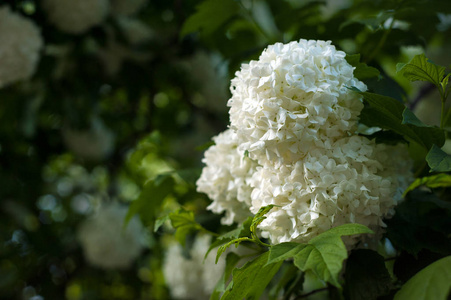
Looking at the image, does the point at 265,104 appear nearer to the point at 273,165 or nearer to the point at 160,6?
the point at 273,165

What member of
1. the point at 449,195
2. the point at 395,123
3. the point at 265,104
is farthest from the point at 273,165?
the point at 449,195

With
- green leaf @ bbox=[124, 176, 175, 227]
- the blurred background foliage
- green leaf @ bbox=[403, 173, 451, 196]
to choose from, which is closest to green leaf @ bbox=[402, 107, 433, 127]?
green leaf @ bbox=[403, 173, 451, 196]

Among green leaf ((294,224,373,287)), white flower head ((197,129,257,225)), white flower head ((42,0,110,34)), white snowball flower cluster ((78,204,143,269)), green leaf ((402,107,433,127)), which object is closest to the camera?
green leaf ((294,224,373,287))

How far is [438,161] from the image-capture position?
67cm

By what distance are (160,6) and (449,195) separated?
1.67 meters

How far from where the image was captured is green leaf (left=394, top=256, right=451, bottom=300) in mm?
580

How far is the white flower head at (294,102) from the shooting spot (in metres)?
0.74

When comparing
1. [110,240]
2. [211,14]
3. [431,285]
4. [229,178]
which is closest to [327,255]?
[431,285]

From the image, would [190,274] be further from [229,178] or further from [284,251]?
[284,251]

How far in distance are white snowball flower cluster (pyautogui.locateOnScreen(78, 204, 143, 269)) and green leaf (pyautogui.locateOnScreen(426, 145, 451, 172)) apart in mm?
1811

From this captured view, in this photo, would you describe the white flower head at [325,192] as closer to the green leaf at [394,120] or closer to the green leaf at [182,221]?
the green leaf at [394,120]

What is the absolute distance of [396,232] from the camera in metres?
0.83

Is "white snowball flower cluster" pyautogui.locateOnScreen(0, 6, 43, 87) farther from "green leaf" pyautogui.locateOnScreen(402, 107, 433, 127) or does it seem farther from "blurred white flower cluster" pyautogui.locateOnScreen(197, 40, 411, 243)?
"green leaf" pyautogui.locateOnScreen(402, 107, 433, 127)

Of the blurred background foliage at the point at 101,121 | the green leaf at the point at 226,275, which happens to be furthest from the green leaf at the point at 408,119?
the blurred background foliage at the point at 101,121
